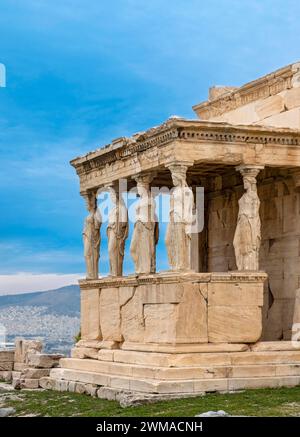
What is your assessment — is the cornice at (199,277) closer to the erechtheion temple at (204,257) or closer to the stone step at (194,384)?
the erechtheion temple at (204,257)

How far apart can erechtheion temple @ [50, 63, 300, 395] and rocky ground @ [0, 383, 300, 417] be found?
0.49 m

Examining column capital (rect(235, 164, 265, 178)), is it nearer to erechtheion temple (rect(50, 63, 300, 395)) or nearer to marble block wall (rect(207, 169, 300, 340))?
erechtheion temple (rect(50, 63, 300, 395))

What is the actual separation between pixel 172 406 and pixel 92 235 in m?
6.42

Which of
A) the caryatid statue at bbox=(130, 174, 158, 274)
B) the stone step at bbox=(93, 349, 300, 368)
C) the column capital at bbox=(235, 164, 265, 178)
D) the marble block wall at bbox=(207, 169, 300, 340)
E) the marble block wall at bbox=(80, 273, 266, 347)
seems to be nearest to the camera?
the stone step at bbox=(93, 349, 300, 368)

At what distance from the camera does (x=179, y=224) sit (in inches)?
685

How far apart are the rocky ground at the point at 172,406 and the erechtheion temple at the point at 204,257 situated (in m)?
0.49

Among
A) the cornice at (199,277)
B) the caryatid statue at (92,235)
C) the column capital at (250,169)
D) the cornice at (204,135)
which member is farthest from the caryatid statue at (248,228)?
the caryatid statue at (92,235)

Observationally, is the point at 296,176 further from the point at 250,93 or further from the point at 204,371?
the point at 204,371

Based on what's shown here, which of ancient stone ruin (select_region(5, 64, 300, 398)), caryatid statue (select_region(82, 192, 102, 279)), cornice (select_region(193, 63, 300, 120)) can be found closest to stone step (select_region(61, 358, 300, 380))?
ancient stone ruin (select_region(5, 64, 300, 398))

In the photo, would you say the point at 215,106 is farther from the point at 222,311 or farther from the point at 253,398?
the point at 253,398

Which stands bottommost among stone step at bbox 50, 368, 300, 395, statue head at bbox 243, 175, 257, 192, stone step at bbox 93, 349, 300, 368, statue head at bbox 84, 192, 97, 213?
stone step at bbox 50, 368, 300, 395

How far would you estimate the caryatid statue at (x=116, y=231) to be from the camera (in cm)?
2030

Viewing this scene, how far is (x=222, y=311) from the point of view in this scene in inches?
688

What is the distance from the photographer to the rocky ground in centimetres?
1502
